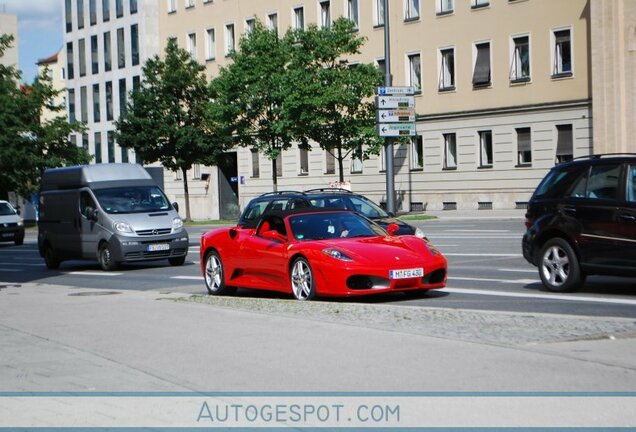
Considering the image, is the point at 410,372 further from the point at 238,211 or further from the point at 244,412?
the point at 238,211

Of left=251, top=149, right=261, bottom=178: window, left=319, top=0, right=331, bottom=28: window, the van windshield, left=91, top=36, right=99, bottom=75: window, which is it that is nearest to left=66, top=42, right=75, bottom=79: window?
left=91, top=36, right=99, bottom=75: window

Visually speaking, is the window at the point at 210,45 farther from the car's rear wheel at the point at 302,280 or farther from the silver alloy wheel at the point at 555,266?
the silver alloy wheel at the point at 555,266

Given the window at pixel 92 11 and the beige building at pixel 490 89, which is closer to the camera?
the beige building at pixel 490 89

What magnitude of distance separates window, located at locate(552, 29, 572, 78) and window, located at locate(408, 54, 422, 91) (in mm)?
9148

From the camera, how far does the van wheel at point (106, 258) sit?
2631 centimetres

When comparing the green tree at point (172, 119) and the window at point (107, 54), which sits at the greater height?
the window at point (107, 54)

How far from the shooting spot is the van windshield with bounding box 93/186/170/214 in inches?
1062

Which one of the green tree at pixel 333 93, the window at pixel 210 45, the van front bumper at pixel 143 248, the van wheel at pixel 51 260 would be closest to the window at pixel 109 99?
the window at pixel 210 45

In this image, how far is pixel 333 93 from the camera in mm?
51531

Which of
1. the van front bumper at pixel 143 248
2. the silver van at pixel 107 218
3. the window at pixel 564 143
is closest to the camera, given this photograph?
the van front bumper at pixel 143 248

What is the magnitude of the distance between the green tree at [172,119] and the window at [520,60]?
58.5 feet

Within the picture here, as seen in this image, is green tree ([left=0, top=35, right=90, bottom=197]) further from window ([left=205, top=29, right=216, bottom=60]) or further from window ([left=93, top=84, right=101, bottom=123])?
window ([left=93, top=84, right=101, bottom=123])

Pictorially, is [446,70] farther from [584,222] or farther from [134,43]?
[584,222]

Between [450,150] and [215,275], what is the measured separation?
40.8 meters
